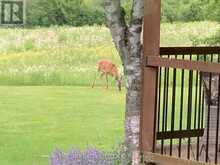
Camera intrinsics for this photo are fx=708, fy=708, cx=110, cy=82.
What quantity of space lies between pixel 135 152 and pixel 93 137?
5.29 meters

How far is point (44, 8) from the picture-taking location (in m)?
18.6

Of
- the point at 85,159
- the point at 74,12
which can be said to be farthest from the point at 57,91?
the point at 85,159

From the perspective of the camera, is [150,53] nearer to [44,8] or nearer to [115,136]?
[115,136]

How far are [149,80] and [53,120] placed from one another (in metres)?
6.95

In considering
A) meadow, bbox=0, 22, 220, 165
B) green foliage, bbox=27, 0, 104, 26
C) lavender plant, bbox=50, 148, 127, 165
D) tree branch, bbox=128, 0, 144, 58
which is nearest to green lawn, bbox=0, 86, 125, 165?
meadow, bbox=0, 22, 220, 165

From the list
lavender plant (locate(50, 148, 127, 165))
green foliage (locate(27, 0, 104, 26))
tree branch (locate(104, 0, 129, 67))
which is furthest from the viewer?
green foliage (locate(27, 0, 104, 26))

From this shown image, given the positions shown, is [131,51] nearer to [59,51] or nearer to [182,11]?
[182,11]

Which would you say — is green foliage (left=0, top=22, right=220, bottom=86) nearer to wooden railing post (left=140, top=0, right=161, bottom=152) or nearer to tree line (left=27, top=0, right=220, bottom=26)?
tree line (left=27, top=0, right=220, bottom=26)

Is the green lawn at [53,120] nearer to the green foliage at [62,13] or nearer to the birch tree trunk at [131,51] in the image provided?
the green foliage at [62,13]

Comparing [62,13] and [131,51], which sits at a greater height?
[62,13]

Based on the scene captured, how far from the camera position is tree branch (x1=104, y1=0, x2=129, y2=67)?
562cm

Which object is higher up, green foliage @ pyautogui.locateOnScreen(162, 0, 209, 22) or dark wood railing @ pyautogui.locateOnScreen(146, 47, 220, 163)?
green foliage @ pyautogui.locateOnScreen(162, 0, 209, 22)

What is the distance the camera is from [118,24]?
562 cm

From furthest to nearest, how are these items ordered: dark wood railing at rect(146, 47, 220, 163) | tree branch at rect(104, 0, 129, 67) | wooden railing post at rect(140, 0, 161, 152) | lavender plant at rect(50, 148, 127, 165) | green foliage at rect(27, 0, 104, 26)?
green foliage at rect(27, 0, 104, 26) → lavender plant at rect(50, 148, 127, 165) → tree branch at rect(104, 0, 129, 67) → wooden railing post at rect(140, 0, 161, 152) → dark wood railing at rect(146, 47, 220, 163)
